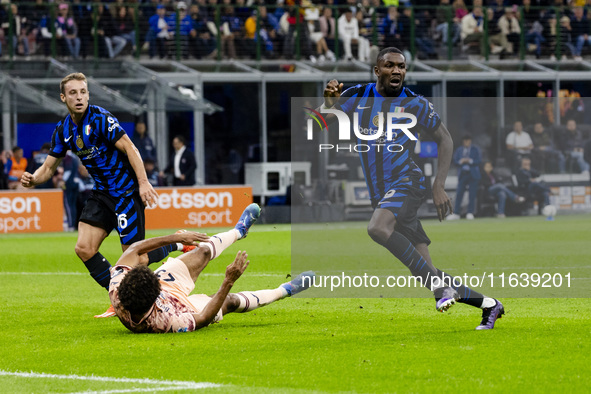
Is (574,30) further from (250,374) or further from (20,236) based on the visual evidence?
(250,374)

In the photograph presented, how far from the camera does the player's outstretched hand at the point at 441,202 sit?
926cm

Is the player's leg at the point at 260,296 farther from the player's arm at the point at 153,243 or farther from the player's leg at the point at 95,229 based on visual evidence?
the player's leg at the point at 95,229

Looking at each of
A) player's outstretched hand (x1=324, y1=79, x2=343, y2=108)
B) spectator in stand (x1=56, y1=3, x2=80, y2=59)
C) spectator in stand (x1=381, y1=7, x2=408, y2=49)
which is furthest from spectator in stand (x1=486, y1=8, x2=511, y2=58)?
player's outstretched hand (x1=324, y1=79, x2=343, y2=108)

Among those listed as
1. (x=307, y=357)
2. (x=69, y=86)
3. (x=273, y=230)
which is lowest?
(x=273, y=230)

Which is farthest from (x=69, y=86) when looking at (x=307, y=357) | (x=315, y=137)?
(x=307, y=357)

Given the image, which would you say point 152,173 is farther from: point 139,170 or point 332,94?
point 332,94

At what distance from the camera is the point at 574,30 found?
1359 inches

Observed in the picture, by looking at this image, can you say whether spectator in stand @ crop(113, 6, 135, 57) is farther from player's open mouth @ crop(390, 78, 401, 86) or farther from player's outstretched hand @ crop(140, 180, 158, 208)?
player's open mouth @ crop(390, 78, 401, 86)

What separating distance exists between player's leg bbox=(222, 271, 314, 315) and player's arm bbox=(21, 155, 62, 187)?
2.33m

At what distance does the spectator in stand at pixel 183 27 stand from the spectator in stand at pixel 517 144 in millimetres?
18270

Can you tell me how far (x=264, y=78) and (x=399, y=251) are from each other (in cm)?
2271

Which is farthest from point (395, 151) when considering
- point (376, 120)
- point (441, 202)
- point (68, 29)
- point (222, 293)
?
point (68, 29)

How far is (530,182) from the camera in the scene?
43.3 feet

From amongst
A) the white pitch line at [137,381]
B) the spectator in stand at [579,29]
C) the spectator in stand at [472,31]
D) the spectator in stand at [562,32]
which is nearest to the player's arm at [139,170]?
the white pitch line at [137,381]
